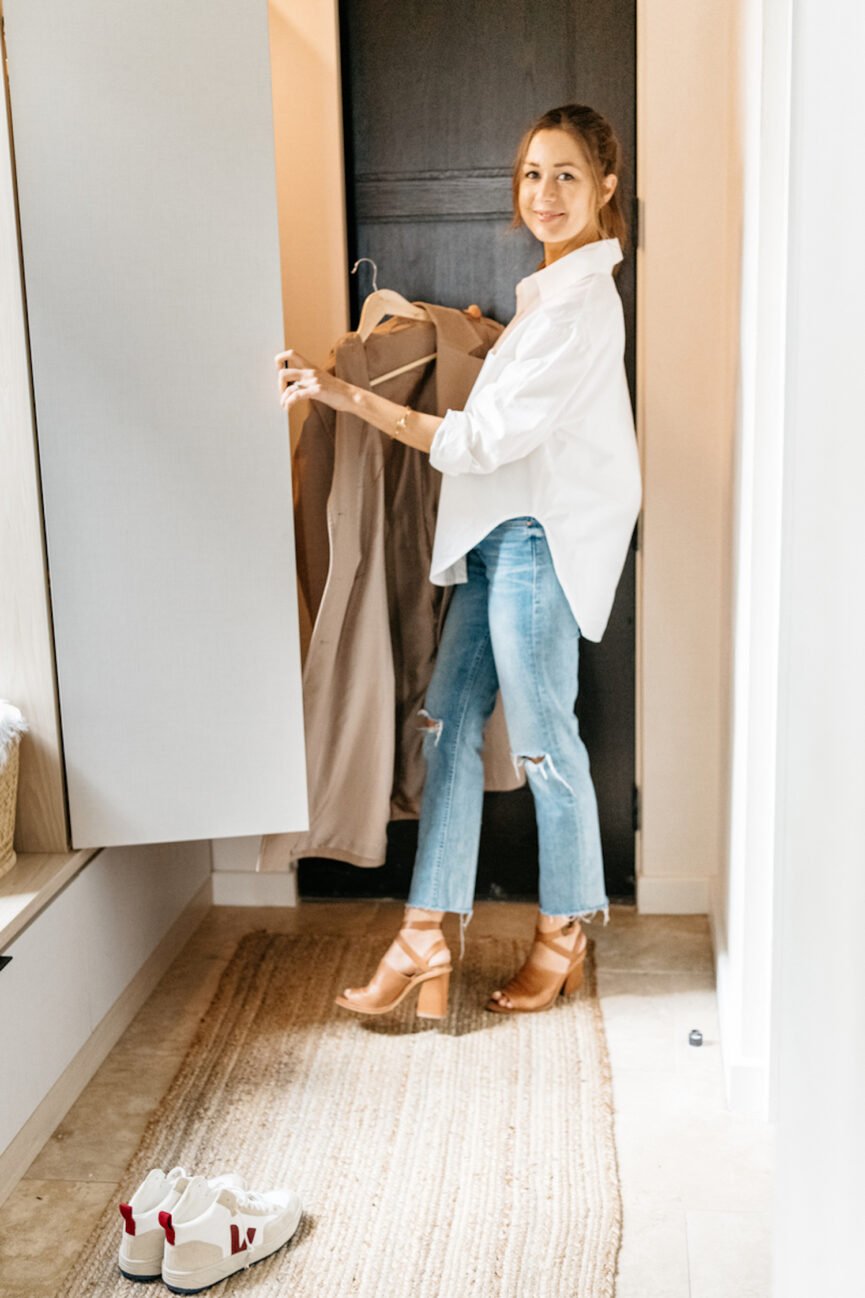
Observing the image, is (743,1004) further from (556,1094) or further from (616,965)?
(616,965)

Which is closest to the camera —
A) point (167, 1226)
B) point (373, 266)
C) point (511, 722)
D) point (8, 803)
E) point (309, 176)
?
point (167, 1226)

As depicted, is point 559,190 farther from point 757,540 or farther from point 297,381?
point 757,540

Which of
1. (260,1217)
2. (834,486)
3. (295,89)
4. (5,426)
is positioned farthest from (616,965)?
(834,486)

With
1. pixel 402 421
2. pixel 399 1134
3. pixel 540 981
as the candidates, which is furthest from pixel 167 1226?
pixel 402 421

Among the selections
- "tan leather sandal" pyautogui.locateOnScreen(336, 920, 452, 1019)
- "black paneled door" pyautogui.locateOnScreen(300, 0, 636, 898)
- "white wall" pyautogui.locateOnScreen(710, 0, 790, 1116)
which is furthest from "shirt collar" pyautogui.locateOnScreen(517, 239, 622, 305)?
"tan leather sandal" pyautogui.locateOnScreen(336, 920, 452, 1019)

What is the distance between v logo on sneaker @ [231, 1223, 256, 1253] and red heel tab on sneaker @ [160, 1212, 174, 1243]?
0.08 metres

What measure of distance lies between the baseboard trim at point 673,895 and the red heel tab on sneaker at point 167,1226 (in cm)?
139

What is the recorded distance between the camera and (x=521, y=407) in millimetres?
2268

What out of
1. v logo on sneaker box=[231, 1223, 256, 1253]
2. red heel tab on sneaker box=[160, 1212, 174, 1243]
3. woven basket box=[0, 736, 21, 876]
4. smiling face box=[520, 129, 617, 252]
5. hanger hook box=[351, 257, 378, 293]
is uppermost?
smiling face box=[520, 129, 617, 252]

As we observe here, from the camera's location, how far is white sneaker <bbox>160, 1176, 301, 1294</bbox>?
179 centimetres

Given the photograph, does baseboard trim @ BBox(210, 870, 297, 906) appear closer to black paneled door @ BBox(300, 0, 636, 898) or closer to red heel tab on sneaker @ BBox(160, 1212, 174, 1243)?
black paneled door @ BBox(300, 0, 636, 898)

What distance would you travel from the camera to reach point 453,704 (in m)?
2.56

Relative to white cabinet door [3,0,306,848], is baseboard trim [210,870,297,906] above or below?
below

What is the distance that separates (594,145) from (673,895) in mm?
1507
